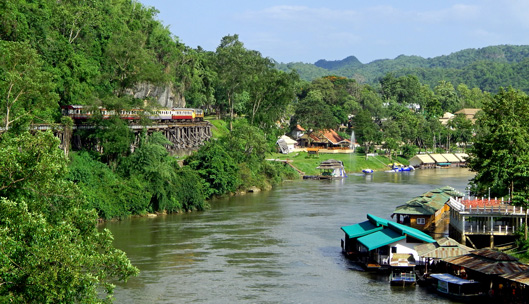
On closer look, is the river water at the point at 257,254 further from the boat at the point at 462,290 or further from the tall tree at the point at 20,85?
the tall tree at the point at 20,85

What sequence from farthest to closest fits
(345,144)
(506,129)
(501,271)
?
(345,144) < (506,129) < (501,271)

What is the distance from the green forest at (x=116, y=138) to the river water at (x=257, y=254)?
3321 millimetres

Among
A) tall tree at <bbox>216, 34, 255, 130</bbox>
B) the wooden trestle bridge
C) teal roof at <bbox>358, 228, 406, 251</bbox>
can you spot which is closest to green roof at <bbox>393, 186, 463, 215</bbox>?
teal roof at <bbox>358, 228, 406, 251</bbox>

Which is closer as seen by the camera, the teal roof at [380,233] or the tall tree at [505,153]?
the teal roof at [380,233]

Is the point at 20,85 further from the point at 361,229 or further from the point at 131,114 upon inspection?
the point at 131,114

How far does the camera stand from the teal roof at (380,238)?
4453 centimetres

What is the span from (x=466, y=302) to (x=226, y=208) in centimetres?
3724

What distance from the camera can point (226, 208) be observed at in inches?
2849

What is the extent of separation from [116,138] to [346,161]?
64886mm

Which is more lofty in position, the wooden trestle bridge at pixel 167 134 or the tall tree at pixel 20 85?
the tall tree at pixel 20 85

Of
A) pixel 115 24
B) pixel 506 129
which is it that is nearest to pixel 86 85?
pixel 115 24

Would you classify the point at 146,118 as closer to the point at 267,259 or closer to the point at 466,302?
the point at 267,259

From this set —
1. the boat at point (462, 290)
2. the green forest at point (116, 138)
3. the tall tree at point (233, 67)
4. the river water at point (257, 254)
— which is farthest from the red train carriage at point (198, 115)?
the boat at point (462, 290)

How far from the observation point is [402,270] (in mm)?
43719
